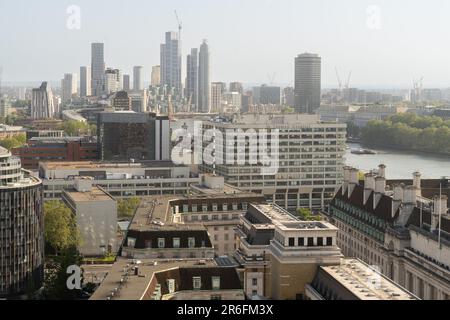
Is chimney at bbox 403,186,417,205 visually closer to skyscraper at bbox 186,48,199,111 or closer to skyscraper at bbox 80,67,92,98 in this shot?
skyscraper at bbox 186,48,199,111

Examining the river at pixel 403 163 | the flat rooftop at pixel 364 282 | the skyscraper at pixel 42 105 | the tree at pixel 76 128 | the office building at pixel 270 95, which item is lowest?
the river at pixel 403 163

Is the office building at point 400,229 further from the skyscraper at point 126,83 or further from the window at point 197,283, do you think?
the skyscraper at point 126,83

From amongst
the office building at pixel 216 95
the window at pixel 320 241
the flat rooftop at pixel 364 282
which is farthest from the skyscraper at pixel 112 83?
the flat rooftop at pixel 364 282

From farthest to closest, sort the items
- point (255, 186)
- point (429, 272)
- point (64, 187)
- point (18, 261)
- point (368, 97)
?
point (368, 97)
point (255, 186)
point (64, 187)
point (18, 261)
point (429, 272)

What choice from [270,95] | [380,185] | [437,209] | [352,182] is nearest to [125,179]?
[352,182]

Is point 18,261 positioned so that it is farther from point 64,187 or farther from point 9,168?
point 64,187
